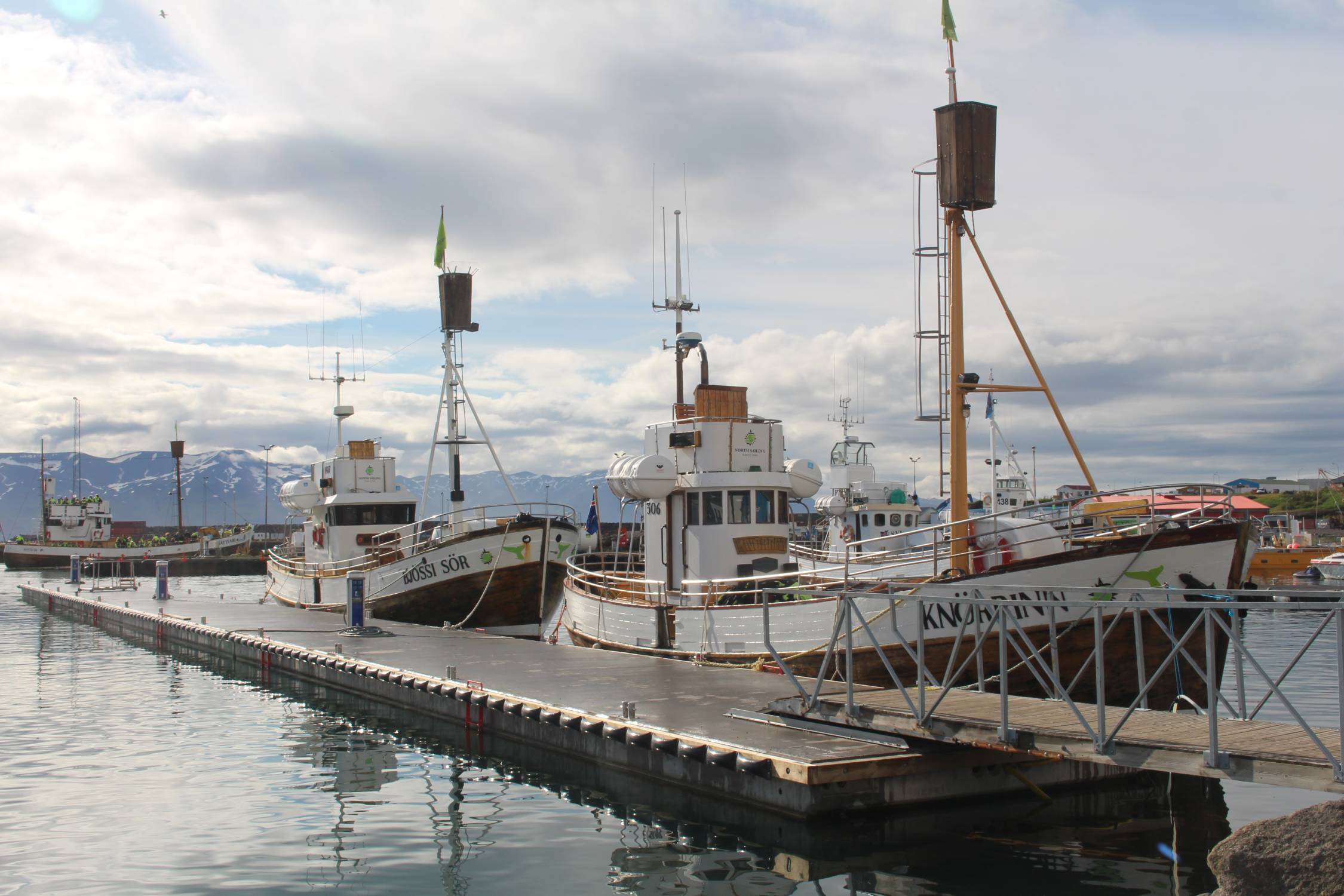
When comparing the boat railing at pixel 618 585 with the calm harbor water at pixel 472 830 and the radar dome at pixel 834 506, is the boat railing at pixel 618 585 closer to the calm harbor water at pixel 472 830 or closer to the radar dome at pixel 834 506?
the calm harbor water at pixel 472 830

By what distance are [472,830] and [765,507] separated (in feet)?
32.5

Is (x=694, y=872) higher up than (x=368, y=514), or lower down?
lower down

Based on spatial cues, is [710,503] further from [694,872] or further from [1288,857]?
[1288,857]

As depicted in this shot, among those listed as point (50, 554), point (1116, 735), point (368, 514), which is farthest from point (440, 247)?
point (50, 554)

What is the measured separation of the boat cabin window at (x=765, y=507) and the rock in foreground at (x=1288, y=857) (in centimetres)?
1287

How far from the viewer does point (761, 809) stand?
1156 centimetres

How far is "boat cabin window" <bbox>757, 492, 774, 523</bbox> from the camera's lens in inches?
805

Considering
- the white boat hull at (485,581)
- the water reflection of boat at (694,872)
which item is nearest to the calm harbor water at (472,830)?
the water reflection of boat at (694,872)

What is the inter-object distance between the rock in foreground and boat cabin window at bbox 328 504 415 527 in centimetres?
2892

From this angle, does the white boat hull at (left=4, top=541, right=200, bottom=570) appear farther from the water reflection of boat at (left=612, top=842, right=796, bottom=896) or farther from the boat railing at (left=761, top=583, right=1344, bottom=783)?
the water reflection of boat at (left=612, top=842, right=796, bottom=896)

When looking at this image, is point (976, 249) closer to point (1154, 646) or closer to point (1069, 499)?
point (1069, 499)

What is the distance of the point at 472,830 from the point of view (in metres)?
11.9

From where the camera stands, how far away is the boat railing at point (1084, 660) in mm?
8469

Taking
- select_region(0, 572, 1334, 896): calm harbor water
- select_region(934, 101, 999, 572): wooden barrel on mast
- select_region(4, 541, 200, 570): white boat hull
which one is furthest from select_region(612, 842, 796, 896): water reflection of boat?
select_region(4, 541, 200, 570): white boat hull
